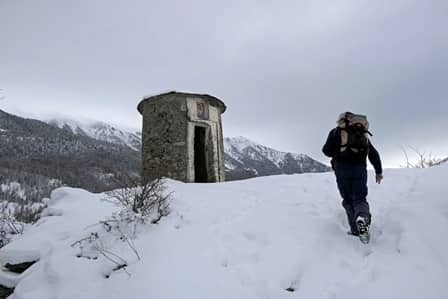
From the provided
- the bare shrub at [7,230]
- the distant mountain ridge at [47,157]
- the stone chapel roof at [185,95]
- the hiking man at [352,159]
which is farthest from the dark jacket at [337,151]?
the distant mountain ridge at [47,157]

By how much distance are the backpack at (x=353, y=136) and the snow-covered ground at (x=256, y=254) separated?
0.91 m

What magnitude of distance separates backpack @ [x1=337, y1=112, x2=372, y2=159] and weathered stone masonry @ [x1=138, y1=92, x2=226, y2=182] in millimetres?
4594

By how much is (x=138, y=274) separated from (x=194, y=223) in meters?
1.11

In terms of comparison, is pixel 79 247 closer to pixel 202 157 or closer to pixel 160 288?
pixel 160 288

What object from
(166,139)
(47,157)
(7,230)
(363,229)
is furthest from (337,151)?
(47,157)

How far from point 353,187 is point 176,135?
4.99 meters

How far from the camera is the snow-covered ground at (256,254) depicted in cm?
258

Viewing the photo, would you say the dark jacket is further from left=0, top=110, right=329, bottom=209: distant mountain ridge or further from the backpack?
left=0, top=110, right=329, bottom=209: distant mountain ridge

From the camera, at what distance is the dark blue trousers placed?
339 cm

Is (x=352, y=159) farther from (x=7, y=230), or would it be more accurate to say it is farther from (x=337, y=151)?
(x=7, y=230)

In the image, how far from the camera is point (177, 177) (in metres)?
7.39

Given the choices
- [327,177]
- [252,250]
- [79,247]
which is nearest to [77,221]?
[79,247]

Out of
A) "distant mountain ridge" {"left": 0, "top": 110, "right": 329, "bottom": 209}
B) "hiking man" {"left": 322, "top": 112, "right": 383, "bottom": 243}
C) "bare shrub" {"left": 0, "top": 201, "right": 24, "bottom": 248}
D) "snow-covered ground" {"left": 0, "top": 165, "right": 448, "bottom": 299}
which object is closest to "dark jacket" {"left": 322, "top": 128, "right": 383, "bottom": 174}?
"hiking man" {"left": 322, "top": 112, "right": 383, "bottom": 243}

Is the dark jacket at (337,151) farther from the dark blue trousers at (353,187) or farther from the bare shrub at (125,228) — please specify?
the bare shrub at (125,228)
